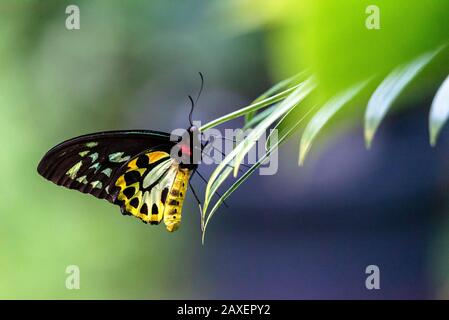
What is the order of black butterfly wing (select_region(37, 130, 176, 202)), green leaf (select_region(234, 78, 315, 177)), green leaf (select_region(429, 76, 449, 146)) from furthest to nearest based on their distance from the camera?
black butterfly wing (select_region(37, 130, 176, 202)), green leaf (select_region(234, 78, 315, 177)), green leaf (select_region(429, 76, 449, 146))

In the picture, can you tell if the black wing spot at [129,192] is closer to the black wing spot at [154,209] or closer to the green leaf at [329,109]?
the black wing spot at [154,209]

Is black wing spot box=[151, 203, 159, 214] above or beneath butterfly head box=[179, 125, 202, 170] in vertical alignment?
beneath

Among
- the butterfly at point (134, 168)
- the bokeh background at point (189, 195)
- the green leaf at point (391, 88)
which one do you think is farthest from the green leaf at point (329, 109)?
the bokeh background at point (189, 195)

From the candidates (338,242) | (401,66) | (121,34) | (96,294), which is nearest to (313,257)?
(338,242)

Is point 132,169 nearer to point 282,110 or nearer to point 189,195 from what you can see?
point 282,110

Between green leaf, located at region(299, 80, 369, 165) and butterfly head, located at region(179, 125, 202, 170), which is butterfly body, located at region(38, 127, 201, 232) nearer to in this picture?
butterfly head, located at region(179, 125, 202, 170)

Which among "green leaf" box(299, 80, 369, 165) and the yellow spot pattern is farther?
the yellow spot pattern

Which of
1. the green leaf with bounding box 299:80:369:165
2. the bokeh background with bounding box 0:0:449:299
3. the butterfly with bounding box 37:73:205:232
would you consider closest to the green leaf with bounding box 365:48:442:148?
the green leaf with bounding box 299:80:369:165
